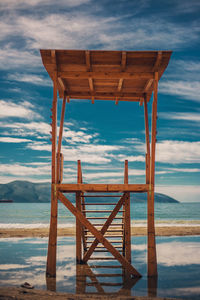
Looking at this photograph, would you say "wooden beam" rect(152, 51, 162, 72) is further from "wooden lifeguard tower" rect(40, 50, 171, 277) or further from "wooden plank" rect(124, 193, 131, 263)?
"wooden plank" rect(124, 193, 131, 263)

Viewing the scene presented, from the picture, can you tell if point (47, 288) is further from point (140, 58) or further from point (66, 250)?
point (140, 58)

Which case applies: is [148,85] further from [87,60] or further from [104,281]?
[104,281]

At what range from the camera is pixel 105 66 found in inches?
342

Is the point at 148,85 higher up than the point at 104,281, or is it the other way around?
the point at 148,85

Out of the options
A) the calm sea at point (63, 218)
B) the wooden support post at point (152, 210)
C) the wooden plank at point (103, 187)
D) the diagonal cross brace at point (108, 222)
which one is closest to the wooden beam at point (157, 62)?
the wooden support post at point (152, 210)

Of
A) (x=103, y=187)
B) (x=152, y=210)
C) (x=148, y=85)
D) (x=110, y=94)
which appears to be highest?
(x=148, y=85)

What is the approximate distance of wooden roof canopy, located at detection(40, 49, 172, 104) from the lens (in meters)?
8.31

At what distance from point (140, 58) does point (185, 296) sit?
6466 millimetres

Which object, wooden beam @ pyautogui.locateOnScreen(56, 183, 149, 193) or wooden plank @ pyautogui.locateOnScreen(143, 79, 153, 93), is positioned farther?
wooden plank @ pyautogui.locateOnScreen(143, 79, 153, 93)

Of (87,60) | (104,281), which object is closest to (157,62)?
(87,60)

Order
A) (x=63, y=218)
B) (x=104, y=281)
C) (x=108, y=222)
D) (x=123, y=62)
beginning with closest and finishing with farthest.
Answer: (x=104, y=281) → (x=123, y=62) → (x=108, y=222) → (x=63, y=218)

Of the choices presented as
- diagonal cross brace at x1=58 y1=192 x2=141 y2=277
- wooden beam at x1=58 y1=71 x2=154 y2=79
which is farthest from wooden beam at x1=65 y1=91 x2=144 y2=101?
diagonal cross brace at x1=58 y1=192 x2=141 y2=277

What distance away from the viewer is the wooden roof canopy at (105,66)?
8312 mm

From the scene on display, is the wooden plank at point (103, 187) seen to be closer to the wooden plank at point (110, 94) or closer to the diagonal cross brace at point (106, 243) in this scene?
the diagonal cross brace at point (106, 243)
